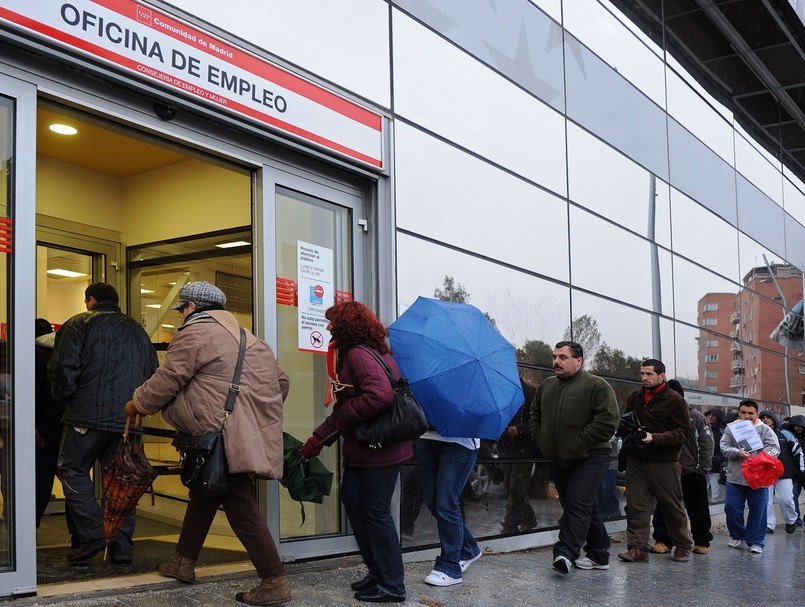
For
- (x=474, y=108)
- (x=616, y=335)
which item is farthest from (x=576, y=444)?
(x=616, y=335)

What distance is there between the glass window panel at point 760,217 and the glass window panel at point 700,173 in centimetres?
56

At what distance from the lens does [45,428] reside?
20.9ft

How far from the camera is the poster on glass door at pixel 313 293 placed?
670 cm

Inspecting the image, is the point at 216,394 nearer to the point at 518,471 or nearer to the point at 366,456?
the point at 366,456

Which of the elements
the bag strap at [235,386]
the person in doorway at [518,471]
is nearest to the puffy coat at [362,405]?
the bag strap at [235,386]

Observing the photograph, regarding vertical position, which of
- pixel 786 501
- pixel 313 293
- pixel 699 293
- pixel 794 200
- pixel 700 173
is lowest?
pixel 786 501

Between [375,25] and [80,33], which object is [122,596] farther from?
[375,25]

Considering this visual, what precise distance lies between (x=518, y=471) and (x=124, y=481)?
4236 mm

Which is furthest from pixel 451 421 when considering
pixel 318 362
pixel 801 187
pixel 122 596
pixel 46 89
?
pixel 801 187

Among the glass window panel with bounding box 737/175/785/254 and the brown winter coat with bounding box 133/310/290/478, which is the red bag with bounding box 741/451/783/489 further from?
the glass window panel with bounding box 737/175/785/254

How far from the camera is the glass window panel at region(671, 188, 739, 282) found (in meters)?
13.1

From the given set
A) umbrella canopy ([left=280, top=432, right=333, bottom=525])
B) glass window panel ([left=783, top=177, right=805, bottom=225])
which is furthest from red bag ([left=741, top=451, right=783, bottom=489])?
glass window panel ([left=783, top=177, right=805, bottom=225])

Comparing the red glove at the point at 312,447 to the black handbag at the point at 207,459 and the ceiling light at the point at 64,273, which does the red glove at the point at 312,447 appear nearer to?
the black handbag at the point at 207,459

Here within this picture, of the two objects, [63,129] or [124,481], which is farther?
[63,129]
